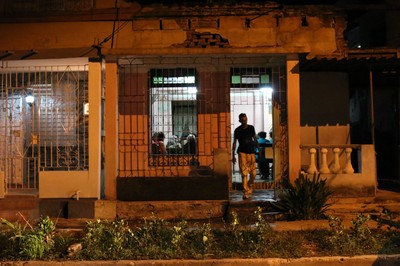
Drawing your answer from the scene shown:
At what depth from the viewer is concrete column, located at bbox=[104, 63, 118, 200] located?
32.6ft

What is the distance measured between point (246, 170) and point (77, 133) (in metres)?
3.87

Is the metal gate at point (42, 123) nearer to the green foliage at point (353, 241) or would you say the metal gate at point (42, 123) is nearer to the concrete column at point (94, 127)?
the concrete column at point (94, 127)

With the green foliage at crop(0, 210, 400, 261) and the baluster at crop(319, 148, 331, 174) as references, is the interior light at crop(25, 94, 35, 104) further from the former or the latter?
the baluster at crop(319, 148, 331, 174)

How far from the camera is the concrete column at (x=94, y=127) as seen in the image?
9844 millimetres

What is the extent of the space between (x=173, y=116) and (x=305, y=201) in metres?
4.09

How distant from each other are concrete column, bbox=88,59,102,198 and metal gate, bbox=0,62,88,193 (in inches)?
16.8

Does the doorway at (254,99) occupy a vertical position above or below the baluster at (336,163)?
above

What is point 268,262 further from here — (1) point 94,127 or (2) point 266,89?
(2) point 266,89

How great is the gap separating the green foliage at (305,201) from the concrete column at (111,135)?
143 inches

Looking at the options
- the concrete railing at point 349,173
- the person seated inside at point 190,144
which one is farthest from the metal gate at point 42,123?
the concrete railing at point 349,173

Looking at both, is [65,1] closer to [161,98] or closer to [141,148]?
[161,98]

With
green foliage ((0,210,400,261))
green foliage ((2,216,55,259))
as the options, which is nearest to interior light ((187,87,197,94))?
green foliage ((0,210,400,261))

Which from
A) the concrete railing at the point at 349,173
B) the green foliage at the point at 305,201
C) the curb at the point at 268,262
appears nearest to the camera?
the curb at the point at 268,262

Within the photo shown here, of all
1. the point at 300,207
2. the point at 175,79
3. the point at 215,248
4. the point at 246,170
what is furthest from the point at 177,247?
the point at 175,79
